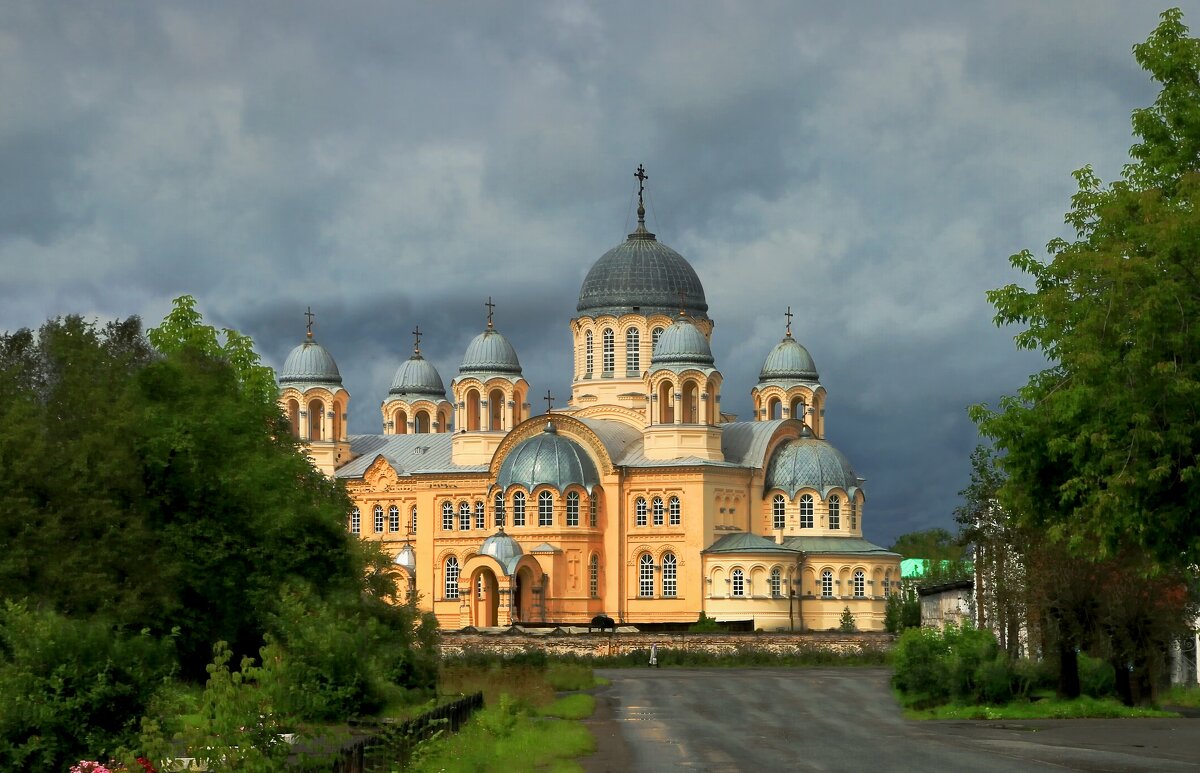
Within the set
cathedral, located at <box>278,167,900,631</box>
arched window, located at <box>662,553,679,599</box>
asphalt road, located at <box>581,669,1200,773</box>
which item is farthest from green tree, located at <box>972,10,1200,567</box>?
arched window, located at <box>662,553,679,599</box>

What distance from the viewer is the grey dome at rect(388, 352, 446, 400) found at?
353 ft

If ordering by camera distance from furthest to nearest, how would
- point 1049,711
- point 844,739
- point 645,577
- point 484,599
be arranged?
1. point 645,577
2. point 484,599
3. point 1049,711
4. point 844,739

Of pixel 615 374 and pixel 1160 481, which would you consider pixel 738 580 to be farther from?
pixel 1160 481

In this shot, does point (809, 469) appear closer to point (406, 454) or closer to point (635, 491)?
point (635, 491)

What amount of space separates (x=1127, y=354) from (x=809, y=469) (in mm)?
62828

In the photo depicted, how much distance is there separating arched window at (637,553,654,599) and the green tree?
2282 inches

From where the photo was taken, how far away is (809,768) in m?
25.6

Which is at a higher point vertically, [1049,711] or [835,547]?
[835,547]

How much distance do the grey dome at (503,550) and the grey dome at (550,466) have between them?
8.90 feet

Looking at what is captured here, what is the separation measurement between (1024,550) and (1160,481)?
15.3m

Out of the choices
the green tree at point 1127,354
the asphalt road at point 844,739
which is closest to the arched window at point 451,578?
the asphalt road at point 844,739

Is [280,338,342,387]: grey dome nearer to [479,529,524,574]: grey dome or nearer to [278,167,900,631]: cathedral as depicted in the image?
[278,167,900,631]: cathedral

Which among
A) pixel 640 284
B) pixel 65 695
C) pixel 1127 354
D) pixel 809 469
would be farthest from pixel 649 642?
pixel 65 695

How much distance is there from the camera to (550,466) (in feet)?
285
